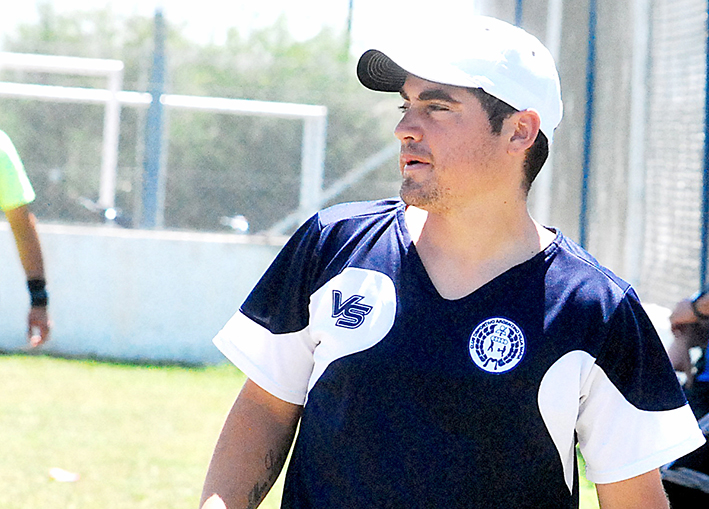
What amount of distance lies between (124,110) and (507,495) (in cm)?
976

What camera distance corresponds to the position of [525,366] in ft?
6.33

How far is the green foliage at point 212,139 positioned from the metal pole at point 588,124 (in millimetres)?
3106

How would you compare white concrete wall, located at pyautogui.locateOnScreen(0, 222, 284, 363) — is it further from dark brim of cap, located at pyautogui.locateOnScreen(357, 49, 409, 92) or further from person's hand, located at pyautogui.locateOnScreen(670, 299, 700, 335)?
dark brim of cap, located at pyautogui.locateOnScreen(357, 49, 409, 92)

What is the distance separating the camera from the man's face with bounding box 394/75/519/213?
6.71 ft

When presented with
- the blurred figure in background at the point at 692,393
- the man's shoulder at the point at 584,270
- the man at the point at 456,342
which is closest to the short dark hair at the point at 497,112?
the man at the point at 456,342

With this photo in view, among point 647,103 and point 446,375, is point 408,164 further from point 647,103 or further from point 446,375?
point 647,103

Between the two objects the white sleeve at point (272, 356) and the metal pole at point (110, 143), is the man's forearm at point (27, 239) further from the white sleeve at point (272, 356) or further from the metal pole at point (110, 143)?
the metal pole at point (110, 143)

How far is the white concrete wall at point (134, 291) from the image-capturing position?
33.6ft

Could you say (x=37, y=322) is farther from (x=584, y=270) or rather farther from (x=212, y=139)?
(x=212, y=139)

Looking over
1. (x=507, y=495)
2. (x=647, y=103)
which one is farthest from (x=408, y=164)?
(x=647, y=103)

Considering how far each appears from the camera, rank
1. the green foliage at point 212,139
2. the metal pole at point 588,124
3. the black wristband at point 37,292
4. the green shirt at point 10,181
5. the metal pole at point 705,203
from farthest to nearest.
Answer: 1. the green foliage at point 212,139
2. the metal pole at point 588,124
3. the metal pole at point 705,203
4. the black wristband at point 37,292
5. the green shirt at point 10,181


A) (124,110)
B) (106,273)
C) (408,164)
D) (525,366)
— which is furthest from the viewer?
(124,110)

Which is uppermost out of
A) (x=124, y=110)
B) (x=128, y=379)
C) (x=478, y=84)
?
(x=478, y=84)

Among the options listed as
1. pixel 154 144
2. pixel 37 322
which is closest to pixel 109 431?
pixel 37 322
